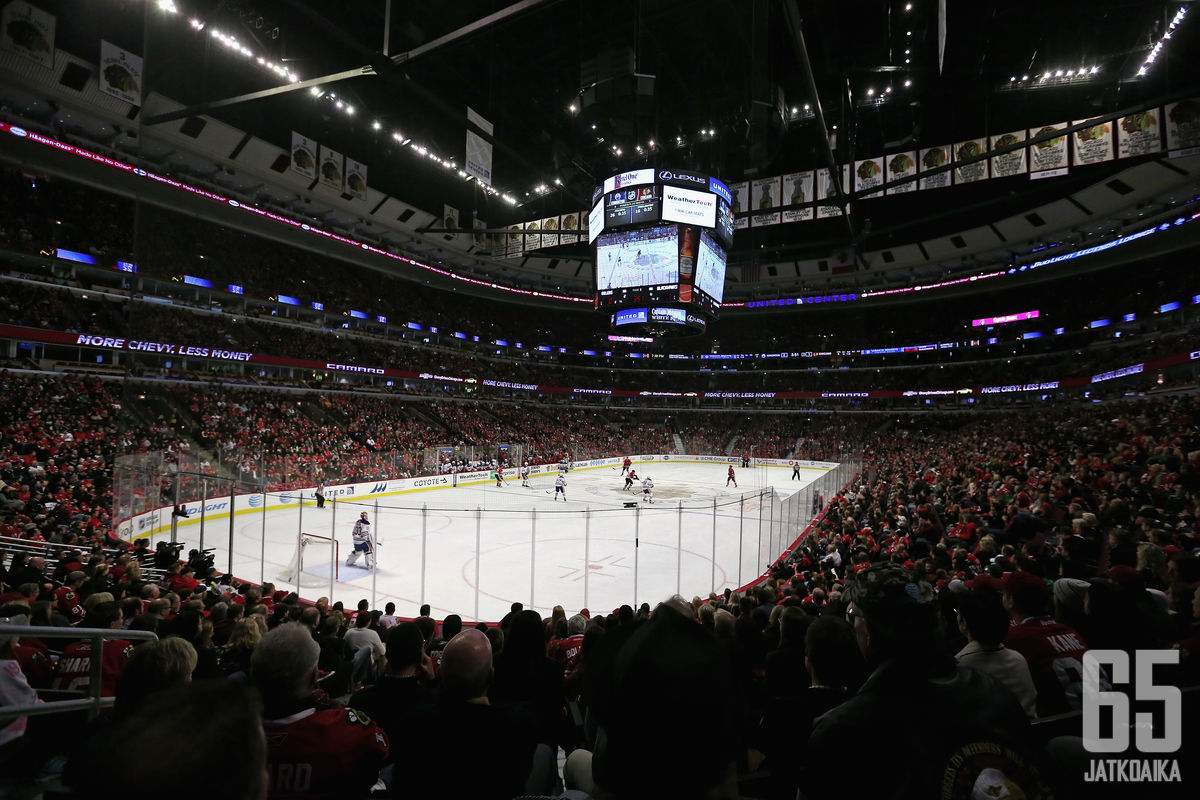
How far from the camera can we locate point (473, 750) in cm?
189

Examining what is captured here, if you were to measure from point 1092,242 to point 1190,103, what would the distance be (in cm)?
2218

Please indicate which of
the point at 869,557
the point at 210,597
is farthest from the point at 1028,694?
the point at 210,597

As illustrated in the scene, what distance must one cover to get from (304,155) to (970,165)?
30385 mm

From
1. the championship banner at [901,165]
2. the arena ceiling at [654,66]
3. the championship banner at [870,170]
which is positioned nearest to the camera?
the arena ceiling at [654,66]

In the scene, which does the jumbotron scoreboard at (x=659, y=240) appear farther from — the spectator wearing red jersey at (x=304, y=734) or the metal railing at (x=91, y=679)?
the spectator wearing red jersey at (x=304, y=734)

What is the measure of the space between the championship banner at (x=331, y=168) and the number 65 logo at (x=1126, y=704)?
32970mm

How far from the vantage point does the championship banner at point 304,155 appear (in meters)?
26.2

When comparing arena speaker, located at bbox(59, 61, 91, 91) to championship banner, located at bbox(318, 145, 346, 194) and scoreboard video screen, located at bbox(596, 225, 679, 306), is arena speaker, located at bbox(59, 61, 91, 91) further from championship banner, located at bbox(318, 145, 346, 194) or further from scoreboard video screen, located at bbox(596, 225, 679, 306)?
scoreboard video screen, located at bbox(596, 225, 679, 306)

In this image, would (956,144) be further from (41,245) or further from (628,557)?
(41,245)

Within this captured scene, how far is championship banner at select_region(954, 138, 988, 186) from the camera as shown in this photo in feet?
66.2

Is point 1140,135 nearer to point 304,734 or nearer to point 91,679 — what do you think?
point 304,734

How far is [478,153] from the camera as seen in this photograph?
17.7m

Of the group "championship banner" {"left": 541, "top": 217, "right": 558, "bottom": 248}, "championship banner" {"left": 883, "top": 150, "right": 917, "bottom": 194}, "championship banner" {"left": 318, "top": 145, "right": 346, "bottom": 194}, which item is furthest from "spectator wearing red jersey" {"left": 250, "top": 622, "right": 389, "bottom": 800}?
"championship banner" {"left": 318, "top": 145, "right": 346, "bottom": 194}

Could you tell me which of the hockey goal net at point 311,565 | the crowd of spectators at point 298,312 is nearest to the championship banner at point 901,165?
the crowd of spectators at point 298,312
